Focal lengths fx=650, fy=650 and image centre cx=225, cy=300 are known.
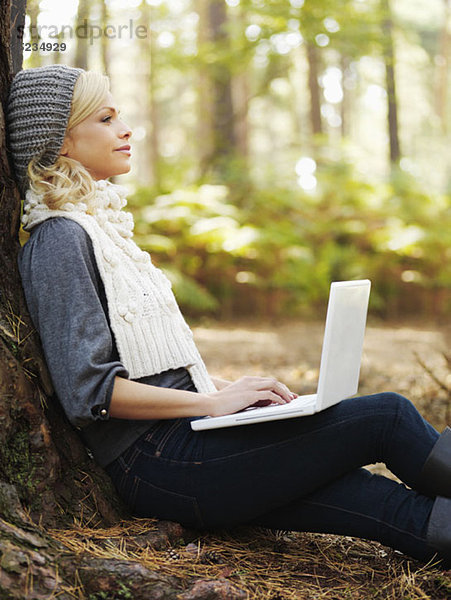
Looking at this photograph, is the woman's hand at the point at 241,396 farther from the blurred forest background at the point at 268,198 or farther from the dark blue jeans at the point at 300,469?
the blurred forest background at the point at 268,198

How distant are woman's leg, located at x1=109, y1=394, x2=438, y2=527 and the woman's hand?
0.07 m

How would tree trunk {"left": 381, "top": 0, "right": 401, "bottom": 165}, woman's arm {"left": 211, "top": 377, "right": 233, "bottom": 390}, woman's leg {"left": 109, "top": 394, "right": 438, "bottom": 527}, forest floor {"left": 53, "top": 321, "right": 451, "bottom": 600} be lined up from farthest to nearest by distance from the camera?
tree trunk {"left": 381, "top": 0, "right": 401, "bottom": 165}, woman's arm {"left": 211, "top": 377, "right": 233, "bottom": 390}, woman's leg {"left": 109, "top": 394, "right": 438, "bottom": 527}, forest floor {"left": 53, "top": 321, "right": 451, "bottom": 600}

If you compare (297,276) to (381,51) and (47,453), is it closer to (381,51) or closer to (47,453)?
(381,51)

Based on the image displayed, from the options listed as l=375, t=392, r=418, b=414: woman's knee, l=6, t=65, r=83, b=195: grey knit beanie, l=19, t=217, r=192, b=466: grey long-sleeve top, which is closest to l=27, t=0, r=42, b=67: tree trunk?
l=6, t=65, r=83, b=195: grey knit beanie

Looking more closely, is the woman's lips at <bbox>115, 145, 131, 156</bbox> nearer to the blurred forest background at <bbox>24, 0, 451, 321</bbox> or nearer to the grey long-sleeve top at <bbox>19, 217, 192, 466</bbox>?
Result: the grey long-sleeve top at <bbox>19, 217, 192, 466</bbox>

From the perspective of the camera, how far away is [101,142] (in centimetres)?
218

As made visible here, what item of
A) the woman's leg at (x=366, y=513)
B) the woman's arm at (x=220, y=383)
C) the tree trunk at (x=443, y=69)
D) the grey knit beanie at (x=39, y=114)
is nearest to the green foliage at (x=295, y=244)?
the woman's arm at (x=220, y=383)

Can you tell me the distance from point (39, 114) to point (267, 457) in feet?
4.27

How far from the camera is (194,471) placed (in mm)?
1994

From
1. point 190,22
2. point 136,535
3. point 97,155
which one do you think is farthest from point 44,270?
point 190,22

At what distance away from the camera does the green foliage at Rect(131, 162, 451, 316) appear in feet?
29.8

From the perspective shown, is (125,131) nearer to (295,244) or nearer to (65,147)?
(65,147)

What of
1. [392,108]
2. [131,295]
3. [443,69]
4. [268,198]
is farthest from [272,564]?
[443,69]

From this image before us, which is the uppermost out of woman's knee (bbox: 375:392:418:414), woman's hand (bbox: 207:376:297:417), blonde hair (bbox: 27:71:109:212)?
blonde hair (bbox: 27:71:109:212)
